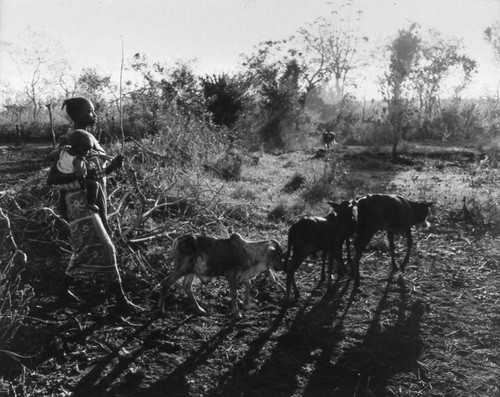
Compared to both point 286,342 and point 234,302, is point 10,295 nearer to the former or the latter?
point 234,302

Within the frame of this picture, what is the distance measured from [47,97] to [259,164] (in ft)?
48.4

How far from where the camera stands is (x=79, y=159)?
4.21 m

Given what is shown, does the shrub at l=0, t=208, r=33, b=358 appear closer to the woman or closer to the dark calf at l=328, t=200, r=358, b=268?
the woman

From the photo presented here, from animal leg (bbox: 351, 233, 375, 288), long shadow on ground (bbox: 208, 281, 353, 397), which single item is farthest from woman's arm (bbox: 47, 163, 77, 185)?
animal leg (bbox: 351, 233, 375, 288)

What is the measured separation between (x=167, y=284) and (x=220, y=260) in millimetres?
562

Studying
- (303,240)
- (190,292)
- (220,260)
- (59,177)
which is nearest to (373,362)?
(303,240)

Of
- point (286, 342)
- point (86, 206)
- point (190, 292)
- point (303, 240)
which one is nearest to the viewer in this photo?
point (286, 342)

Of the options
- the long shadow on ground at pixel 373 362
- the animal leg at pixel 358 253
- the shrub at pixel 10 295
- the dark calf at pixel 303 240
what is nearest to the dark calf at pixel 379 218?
the animal leg at pixel 358 253

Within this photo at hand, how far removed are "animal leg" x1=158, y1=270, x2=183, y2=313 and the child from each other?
1.08m

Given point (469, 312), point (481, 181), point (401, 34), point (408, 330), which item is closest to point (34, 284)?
point (408, 330)

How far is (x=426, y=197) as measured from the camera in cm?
1031

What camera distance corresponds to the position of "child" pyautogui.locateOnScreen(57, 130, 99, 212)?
4.18m

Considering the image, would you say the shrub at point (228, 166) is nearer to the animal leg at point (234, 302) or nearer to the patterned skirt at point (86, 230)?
the animal leg at point (234, 302)

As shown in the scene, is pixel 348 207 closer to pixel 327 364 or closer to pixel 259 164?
pixel 327 364
